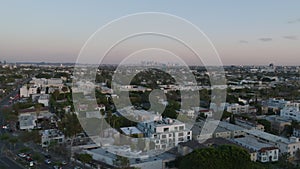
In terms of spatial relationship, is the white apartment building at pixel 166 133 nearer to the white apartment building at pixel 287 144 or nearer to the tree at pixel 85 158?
the tree at pixel 85 158

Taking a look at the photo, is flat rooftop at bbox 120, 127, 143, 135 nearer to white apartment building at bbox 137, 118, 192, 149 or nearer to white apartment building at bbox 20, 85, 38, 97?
white apartment building at bbox 137, 118, 192, 149

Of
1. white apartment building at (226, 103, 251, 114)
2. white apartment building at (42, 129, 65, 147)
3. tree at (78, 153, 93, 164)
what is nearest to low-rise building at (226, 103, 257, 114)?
white apartment building at (226, 103, 251, 114)

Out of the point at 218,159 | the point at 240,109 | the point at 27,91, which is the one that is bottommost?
the point at 240,109

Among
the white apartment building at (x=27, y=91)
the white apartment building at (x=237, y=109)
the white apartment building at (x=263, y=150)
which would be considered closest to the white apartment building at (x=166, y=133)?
the white apartment building at (x=263, y=150)

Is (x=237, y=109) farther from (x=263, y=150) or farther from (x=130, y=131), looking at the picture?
(x=130, y=131)

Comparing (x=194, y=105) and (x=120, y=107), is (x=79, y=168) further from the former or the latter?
(x=194, y=105)

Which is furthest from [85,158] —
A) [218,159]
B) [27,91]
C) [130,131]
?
[27,91]

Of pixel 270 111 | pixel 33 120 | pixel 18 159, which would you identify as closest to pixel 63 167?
pixel 18 159

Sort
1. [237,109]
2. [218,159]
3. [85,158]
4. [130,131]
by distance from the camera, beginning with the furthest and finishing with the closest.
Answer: [237,109], [130,131], [85,158], [218,159]
